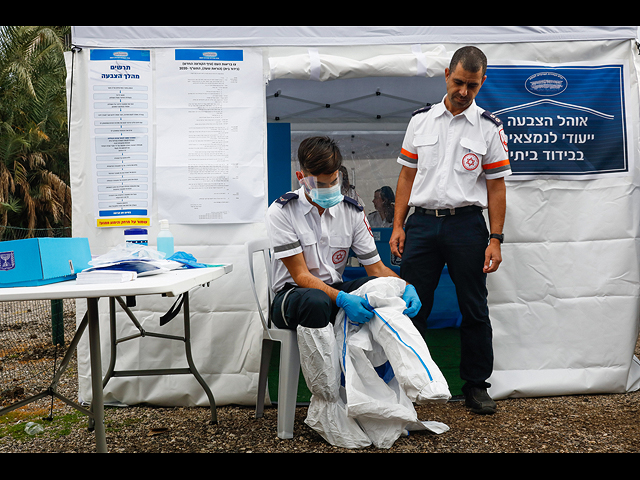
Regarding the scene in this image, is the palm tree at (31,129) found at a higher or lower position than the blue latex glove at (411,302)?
higher

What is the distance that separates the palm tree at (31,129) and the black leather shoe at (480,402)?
11.4m

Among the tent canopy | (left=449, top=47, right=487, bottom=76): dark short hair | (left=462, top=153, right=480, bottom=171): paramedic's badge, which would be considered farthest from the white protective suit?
the tent canopy

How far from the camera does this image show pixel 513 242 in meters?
3.09

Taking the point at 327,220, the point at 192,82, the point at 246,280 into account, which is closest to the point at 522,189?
the point at 327,220

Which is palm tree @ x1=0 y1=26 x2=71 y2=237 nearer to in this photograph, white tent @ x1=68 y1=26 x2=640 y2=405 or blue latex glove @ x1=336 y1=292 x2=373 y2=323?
white tent @ x1=68 y1=26 x2=640 y2=405

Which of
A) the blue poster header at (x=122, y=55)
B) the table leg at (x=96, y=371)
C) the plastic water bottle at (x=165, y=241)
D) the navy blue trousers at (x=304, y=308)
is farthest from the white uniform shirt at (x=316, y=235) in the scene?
the blue poster header at (x=122, y=55)

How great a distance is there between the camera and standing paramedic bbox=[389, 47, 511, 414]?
2.71 m

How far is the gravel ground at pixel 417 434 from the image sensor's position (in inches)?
91.0

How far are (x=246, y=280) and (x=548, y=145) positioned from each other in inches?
75.9

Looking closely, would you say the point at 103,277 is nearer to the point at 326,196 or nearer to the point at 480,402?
the point at 326,196

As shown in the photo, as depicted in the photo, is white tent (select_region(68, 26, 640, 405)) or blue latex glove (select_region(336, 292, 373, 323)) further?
white tent (select_region(68, 26, 640, 405))

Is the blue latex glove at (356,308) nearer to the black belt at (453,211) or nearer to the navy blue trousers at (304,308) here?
the navy blue trousers at (304,308)

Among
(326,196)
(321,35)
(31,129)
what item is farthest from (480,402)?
(31,129)

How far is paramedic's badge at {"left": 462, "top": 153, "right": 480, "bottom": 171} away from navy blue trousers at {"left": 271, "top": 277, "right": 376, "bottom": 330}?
2.74 ft
